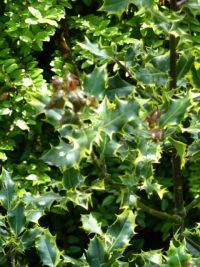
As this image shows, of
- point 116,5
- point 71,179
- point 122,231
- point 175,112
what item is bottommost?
point 122,231

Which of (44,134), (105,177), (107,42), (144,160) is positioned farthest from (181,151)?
(44,134)

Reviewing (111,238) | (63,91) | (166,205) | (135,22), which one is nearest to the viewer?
(63,91)

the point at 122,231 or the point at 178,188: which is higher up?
the point at 178,188

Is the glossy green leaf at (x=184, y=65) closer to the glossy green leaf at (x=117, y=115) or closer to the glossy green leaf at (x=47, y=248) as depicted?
the glossy green leaf at (x=117, y=115)

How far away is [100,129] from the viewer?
1688 mm

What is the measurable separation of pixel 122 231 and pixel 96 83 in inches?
27.5

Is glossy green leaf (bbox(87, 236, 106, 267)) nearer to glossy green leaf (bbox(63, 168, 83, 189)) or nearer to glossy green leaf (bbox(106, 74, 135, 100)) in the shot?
glossy green leaf (bbox(63, 168, 83, 189))

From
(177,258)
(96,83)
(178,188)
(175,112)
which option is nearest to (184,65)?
(175,112)

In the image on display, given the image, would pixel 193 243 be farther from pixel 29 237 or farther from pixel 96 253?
pixel 29 237

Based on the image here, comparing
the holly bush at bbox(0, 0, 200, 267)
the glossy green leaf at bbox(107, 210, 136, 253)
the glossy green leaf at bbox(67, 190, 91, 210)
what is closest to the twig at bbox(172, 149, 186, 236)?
the holly bush at bbox(0, 0, 200, 267)

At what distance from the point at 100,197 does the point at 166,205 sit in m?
0.41

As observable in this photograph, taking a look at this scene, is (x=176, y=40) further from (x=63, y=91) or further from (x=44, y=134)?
Answer: (x=44, y=134)

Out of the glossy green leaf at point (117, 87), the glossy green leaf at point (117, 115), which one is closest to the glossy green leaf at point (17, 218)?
the glossy green leaf at point (117, 87)

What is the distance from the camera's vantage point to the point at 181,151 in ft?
6.13
